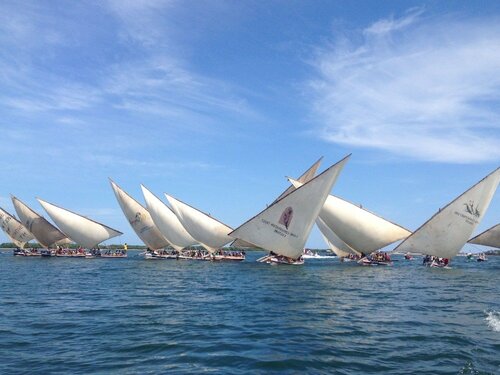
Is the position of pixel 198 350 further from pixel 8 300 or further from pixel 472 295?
pixel 472 295

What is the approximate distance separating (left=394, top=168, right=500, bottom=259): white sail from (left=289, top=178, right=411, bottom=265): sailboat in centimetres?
531

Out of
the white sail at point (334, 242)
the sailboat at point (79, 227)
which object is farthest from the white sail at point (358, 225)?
the sailboat at point (79, 227)

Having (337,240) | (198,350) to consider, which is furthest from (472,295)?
(337,240)

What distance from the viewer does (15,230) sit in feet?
352

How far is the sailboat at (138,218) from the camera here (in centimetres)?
9150

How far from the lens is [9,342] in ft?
60.2

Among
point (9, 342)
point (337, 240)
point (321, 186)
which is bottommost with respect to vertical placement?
point (9, 342)

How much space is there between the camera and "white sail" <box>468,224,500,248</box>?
77438mm

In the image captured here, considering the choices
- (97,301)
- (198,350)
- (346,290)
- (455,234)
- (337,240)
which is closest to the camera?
(198,350)

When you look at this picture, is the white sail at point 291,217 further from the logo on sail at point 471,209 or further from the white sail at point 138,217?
the white sail at point 138,217

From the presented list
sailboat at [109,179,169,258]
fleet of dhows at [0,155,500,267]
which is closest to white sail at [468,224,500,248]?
fleet of dhows at [0,155,500,267]

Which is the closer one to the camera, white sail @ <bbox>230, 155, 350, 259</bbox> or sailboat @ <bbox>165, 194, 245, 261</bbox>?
white sail @ <bbox>230, 155, 350, 259</bbox>

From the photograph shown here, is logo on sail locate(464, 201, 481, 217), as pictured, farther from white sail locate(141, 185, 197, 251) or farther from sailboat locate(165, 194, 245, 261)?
white sail locate(141, 185, 197, 251)

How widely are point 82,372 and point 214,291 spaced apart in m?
22.5
